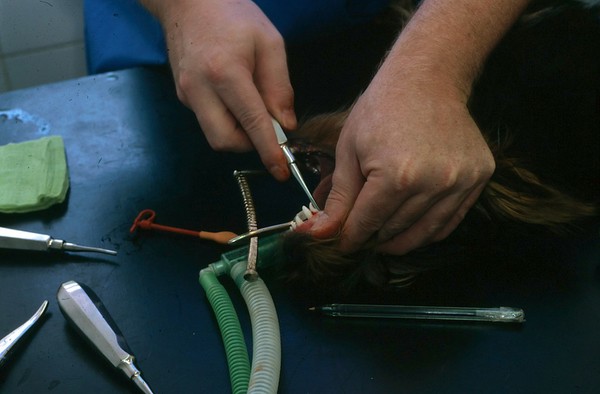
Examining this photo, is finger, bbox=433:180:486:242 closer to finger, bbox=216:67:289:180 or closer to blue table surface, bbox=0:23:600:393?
blue table surface, bbox=0:23:600:393

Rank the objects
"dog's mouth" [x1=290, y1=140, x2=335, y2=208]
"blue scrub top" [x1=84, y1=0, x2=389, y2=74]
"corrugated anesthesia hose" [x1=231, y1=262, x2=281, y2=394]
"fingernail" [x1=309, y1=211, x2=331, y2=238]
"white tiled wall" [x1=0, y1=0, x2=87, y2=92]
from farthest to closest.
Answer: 1. "white tiled wall" [x1=0, y1=0, x2=87, y2=92]
2. "blue scrub top" [x1=84, y1=0, x2=389, y2=74]
3. "dog's mouth" [x1=290, y1=140, x2=335, y2=208]
4. "fingernail" [x1=309, y1=211, x2=331, y2=238]
5. "corrugated anesthesia hose" [x1=231, y1=262, x2=281, y2=394]

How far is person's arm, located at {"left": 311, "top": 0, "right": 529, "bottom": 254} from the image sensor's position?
2.51 feet

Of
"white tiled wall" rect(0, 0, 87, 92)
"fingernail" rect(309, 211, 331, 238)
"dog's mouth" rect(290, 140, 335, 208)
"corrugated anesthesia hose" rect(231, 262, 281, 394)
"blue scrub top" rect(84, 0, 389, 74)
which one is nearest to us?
"corrugated anesthesia hose" rect(231, 262, 281, 394)

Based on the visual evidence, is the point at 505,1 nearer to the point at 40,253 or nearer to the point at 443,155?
the point at 443,155

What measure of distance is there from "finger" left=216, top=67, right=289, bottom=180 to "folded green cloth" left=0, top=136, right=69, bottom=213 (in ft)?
1.07

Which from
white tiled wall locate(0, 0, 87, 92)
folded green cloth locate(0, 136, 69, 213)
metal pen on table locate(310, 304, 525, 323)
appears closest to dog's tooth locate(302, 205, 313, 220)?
metal pen on table locate(310, 304, 525, 323)

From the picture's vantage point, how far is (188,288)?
866 mm

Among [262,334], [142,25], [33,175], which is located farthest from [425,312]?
[142,25]

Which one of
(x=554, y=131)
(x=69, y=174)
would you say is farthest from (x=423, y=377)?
(x=69, y=174)

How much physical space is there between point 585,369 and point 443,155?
0.32 metres

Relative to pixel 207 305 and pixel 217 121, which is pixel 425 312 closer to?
pixel 207 305

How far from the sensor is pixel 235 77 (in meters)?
0.89

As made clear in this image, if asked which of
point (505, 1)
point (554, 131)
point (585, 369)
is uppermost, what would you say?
point (505, 1)

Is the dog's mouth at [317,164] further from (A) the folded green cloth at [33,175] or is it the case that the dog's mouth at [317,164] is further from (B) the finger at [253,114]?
(A) the folded green cloth at [33,175]
